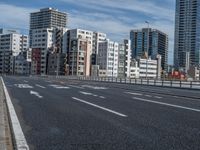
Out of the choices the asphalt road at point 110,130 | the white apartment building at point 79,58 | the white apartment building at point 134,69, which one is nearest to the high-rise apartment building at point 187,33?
the white apartment building at point 134,69

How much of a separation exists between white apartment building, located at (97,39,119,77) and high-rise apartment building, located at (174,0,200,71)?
27.2m

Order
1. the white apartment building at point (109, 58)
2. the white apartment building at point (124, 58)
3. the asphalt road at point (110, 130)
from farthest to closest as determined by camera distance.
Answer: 1. the white apartment building at point (124, 58)
2. the white apartment building at point (109, 58)
3. the asphalt road at point (110, 130)

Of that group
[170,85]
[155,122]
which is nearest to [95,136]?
[155,122]

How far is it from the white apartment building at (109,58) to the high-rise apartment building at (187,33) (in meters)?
27.2

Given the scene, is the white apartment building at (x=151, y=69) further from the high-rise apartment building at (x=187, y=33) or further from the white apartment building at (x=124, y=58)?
the high-rise apartment building at (x=187, y=33)

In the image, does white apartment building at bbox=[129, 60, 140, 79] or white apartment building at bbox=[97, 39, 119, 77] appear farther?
white apartment building at bbox=[129, 60, 140, 79]

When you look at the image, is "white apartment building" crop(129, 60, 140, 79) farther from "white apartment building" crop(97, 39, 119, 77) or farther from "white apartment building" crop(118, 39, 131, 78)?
"white apartment building" crop(97, 39, 119, 77)

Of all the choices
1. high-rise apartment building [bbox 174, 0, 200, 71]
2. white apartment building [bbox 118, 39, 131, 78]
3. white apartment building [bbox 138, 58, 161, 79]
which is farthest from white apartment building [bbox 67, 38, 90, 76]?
high-rise apartment building [bbox 174, 0, 200, 71]

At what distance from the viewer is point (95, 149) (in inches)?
328

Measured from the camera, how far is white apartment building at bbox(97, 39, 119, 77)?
585ft

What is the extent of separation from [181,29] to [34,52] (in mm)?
62530

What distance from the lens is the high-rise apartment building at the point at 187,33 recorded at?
154m

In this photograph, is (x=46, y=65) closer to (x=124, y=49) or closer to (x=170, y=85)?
(x=124, y=49)

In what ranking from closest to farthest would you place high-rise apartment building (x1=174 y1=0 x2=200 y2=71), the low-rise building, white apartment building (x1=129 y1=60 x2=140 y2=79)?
1. high-rise apartment building (x1=174 y1=0 x2=200 y2=71)
2. the low-rise building
3. white apartment building (x1=129 y1=60 x2=140 y2=79)
